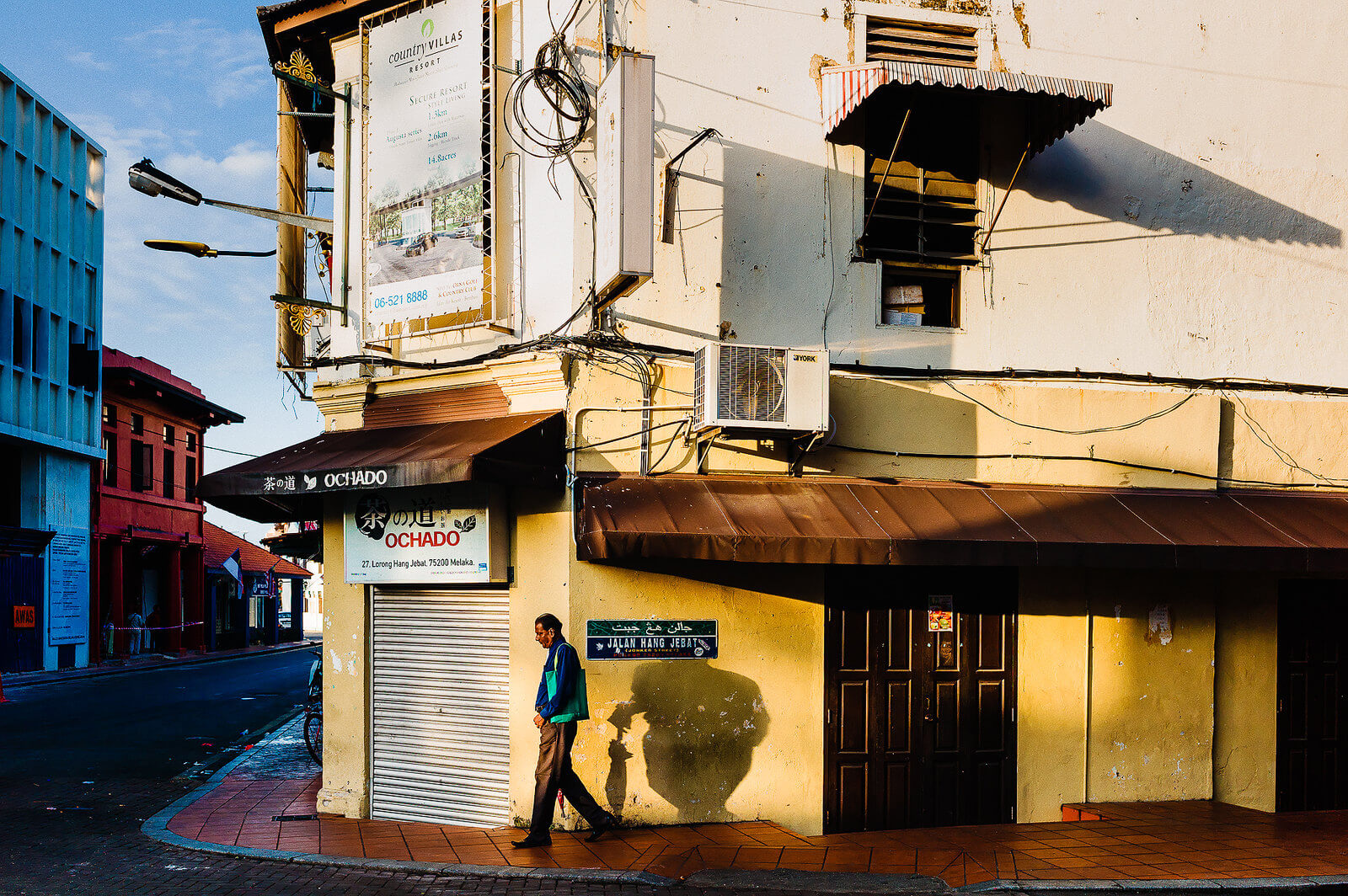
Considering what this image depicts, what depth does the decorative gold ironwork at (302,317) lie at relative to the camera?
11203 millimetres

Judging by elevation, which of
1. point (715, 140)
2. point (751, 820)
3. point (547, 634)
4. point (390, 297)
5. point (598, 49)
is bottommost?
point (751, 820)

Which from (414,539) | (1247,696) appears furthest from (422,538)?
(1247,696)

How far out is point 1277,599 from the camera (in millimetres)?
10125

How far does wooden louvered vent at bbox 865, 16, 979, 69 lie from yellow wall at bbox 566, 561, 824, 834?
513cm

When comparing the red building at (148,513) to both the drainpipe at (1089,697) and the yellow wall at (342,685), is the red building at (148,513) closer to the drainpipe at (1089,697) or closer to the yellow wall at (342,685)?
the yellow wall at (342,685)

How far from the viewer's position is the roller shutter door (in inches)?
363

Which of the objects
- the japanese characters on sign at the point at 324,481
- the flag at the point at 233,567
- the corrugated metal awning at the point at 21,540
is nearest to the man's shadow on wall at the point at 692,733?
the japanese characters on sign at the point at 324,481

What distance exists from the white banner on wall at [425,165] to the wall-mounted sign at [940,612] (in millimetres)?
5122

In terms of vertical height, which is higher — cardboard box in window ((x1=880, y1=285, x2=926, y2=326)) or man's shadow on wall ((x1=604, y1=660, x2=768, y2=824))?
cardboard box in window ((x1=880, y1=285, x2=926, y2=326))

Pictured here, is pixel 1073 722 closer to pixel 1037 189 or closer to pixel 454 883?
pixel 1037 189

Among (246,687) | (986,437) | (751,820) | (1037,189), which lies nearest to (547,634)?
(751,820)

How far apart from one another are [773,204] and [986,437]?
3.01m

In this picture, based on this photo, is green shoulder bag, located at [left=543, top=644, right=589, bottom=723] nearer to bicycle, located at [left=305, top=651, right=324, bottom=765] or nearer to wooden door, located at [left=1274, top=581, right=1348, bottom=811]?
bicycle, located at [left=305, top=651, right=324, bottom=765]

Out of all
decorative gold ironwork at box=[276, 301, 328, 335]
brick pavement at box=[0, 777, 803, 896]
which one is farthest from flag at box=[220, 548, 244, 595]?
brick pavement at box=[0, 777, 803, 896]
